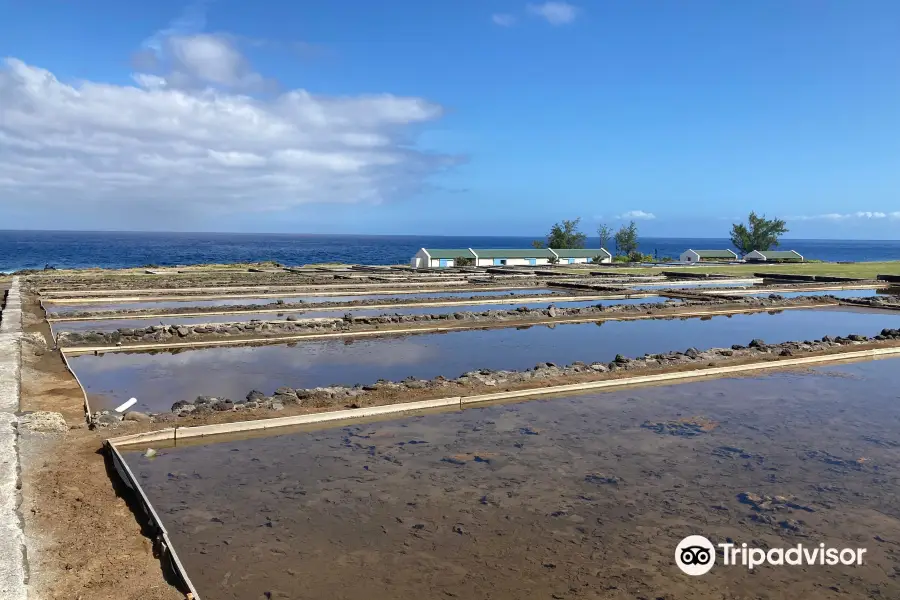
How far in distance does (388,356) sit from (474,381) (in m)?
3.76

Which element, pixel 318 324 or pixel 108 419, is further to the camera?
pixel 318 324

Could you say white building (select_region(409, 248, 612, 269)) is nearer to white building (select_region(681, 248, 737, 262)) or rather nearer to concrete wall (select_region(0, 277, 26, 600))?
white building (select_region(681, 248, 737, 262))

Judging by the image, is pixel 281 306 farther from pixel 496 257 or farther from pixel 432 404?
pixel 496 257

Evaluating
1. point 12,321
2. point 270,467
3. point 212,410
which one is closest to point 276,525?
point 270,467

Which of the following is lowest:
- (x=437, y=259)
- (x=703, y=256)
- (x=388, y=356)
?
(x=388, y=356)

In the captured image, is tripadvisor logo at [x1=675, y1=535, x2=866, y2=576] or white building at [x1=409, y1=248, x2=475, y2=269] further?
white building at [x1=409, y1=248, x2=475, y2=269]

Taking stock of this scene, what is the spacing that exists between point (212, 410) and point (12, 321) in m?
11.0

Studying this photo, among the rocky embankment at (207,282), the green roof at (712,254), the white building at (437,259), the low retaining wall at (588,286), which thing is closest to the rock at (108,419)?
the rocky embankment at (207,282)

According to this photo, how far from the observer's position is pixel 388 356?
15180 millimetres

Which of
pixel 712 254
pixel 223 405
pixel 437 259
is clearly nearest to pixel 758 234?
pixel 712 254

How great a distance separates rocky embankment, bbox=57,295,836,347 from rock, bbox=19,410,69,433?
7.16 meters

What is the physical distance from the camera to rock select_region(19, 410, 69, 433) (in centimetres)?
827

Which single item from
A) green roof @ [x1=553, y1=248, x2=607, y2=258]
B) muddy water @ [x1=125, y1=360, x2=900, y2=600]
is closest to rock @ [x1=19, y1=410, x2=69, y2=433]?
muddy water @ [x1=125, y1=360, x2=900, y2=600]

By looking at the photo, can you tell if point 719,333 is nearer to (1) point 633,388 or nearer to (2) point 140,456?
(1) point 633,388
